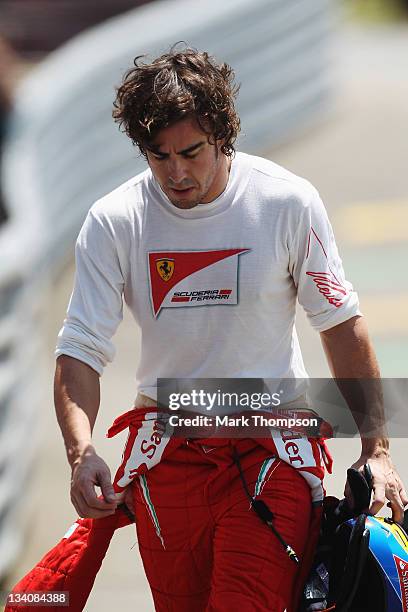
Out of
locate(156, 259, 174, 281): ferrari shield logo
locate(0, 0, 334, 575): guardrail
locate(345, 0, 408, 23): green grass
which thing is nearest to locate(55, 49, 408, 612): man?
locate(156, 259, 174, 281): ferrari shield logo

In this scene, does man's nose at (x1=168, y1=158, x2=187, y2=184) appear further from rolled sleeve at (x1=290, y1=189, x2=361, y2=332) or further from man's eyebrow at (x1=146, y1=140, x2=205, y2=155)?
rolled sleeve at (x1=290, y1=189, x2=361, y2=332)

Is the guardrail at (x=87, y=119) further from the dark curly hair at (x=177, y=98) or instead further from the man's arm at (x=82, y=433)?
the dark curly hair at (x=177, y=98)

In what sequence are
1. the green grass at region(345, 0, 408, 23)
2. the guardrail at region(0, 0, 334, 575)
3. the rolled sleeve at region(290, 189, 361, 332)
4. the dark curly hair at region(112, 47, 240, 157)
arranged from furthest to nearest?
the green grass at region(345, 0, 408, 23) → the guardrail at region(0, 0, 334, 575) → the rolled sleeve at region(290, 189, 361, 332) → the dark curly hair at region(112, 47, 240, 157)

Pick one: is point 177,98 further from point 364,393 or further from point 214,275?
point 364,393

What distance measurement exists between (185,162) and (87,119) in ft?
27.5

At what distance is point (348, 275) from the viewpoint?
10.5 meters

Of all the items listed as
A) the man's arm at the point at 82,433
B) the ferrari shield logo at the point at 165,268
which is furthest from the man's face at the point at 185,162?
the man's arm at the point at 82,433

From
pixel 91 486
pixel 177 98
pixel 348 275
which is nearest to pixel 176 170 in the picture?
pixel 177 98

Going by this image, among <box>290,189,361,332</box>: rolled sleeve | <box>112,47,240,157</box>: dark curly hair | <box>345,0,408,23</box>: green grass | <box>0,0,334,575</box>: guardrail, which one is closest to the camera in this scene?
<box>112,47,240,157</box>: dark curly hair

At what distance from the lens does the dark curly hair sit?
341cm

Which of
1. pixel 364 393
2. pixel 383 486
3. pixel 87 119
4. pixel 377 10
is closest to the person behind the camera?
pixel 383 486

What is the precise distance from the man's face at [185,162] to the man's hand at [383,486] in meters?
0.84

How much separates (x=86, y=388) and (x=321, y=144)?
10943 mm

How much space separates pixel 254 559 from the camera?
3436 mm
